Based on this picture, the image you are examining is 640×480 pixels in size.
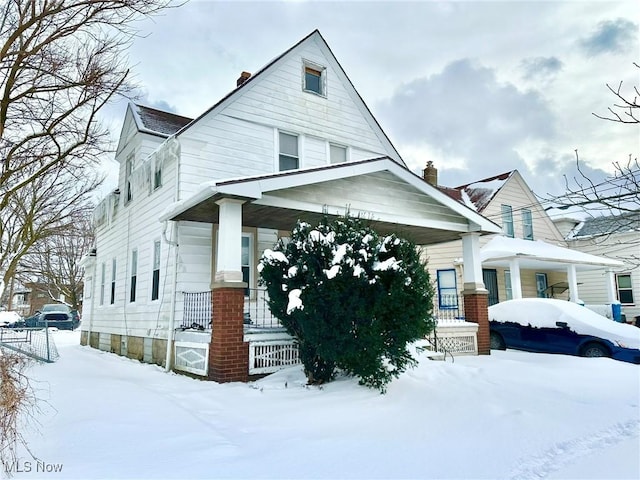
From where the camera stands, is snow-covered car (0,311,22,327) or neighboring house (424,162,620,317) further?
snow-covered car (0,311,22,327)

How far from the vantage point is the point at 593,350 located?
11312 mm

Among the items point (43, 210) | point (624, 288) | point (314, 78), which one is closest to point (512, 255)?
point (314, 78)

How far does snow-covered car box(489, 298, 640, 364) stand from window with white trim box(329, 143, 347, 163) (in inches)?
249

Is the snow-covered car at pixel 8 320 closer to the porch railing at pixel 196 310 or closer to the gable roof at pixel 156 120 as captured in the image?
the gable roof at pixel 156 120

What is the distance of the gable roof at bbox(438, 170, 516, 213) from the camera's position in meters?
19.8

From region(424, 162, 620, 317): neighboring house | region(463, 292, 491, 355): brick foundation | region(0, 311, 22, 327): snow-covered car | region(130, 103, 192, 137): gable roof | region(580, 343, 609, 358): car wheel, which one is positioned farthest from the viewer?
region(0, 311, 22, 327): snow-covered car

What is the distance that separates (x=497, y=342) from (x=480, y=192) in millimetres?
9295

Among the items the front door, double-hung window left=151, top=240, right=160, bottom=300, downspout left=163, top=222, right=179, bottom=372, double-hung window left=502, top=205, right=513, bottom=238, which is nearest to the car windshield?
double-hung window left=151, top=240, right=160, bottom=300

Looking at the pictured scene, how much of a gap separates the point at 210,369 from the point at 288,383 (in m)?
1.52

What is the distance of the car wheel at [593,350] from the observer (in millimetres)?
11153

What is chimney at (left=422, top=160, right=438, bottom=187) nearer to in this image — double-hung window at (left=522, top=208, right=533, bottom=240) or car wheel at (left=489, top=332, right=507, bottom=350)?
double-hung window at (left=522, top=208, right=533, bottom=240)

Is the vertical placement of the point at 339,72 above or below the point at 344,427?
above

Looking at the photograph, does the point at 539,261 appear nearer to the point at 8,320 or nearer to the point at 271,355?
the point at 271,355

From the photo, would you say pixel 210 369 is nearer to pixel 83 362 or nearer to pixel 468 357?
pixel 83 362
